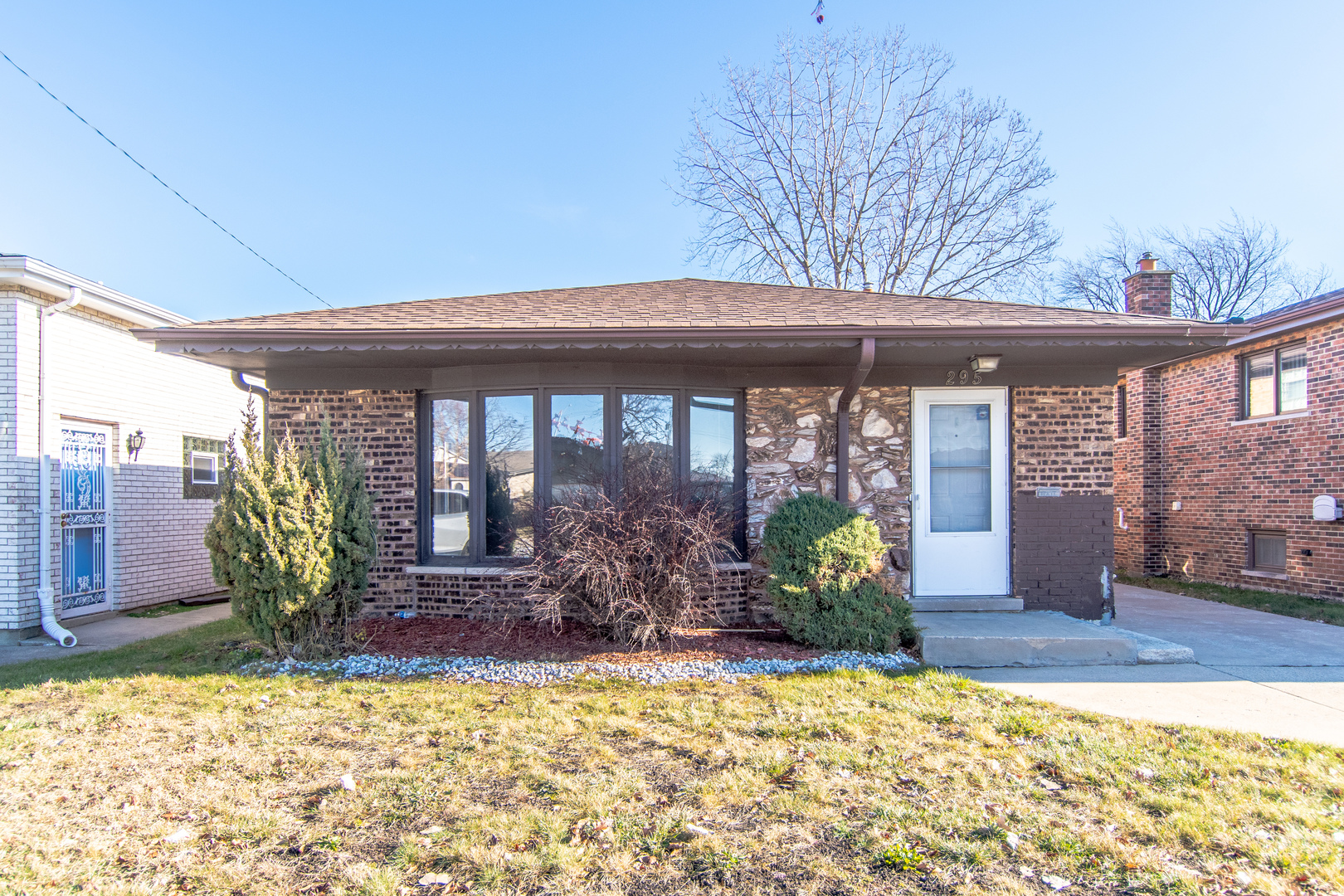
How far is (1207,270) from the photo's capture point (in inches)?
896

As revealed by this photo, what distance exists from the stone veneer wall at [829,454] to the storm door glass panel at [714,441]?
0.53ft

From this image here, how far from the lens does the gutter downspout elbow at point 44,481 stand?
6488mm

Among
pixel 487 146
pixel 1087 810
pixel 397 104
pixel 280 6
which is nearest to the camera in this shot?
pixel 1087 810

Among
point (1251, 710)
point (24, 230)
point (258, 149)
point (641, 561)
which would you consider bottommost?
point (1251, 710)

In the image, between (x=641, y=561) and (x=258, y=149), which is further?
(x=258, y=149)

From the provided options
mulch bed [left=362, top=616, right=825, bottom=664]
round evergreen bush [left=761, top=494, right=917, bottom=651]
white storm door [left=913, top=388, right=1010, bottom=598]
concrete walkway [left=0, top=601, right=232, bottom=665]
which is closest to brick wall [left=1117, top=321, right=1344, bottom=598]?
white storm door [left=913, top=388, right=1010, bottom=598]

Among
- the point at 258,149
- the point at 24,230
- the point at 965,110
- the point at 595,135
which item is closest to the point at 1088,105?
the point at 965,110

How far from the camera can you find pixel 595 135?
52.5ft

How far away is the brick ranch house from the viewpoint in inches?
244

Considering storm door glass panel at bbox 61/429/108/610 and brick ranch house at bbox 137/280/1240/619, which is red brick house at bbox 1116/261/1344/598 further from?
storm door glass panel at bbox 61/429/108/610

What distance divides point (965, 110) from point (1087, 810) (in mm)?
17440

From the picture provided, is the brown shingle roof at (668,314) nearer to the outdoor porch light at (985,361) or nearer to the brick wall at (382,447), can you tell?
the outdoor porch light at (985,361)

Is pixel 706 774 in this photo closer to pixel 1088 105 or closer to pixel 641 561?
pixel 641 561

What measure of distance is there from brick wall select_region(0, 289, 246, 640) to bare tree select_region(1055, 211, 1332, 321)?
2356 cm
